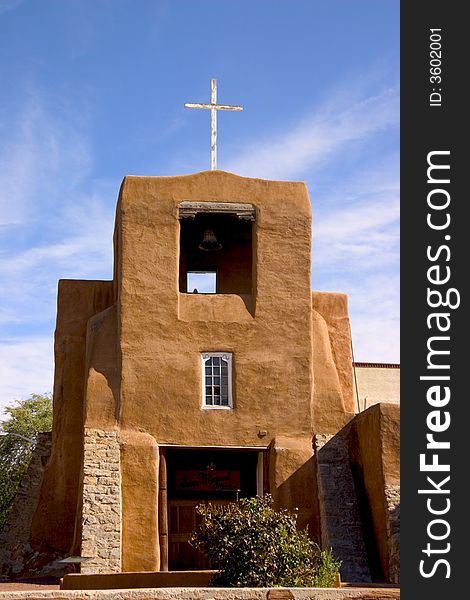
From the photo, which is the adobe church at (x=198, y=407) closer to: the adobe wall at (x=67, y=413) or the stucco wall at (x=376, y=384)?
the adobe wall at (x=67, y=413)

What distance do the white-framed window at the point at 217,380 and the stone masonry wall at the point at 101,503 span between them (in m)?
2.38

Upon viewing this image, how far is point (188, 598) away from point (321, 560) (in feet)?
14.8

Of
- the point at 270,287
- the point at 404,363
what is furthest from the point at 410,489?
the point at 270,287

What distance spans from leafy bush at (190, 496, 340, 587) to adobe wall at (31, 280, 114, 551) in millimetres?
8037

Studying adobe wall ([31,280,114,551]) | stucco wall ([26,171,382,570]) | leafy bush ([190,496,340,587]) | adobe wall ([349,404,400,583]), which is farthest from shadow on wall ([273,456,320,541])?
leafy bush ([190,496,340,587])

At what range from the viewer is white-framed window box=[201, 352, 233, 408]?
78.6 ft

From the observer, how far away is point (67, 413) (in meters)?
25.3

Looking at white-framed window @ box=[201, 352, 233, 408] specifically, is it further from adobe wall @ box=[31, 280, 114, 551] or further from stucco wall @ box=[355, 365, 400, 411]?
stucco wall @ box=[355, 365, 400, 411]

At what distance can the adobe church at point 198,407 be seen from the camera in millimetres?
22312

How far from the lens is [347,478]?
76.2ft

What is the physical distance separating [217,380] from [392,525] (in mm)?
5315

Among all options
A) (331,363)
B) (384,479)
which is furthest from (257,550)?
(331,363)

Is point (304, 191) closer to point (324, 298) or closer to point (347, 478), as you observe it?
point (324, 298)

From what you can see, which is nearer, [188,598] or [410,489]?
[410,489]
